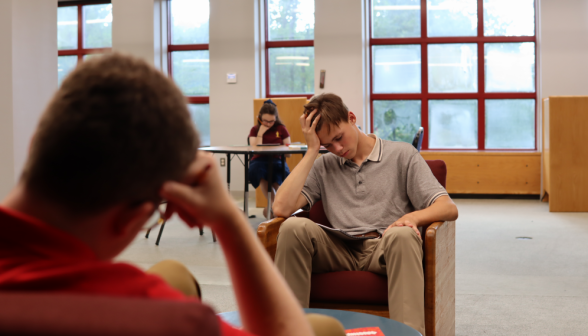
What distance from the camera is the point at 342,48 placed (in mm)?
7207

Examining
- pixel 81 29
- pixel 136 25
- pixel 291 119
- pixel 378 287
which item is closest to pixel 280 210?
pixel 378 287

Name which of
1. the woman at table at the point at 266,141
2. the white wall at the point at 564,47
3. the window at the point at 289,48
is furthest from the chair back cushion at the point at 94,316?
the white wall at the point at 564,47

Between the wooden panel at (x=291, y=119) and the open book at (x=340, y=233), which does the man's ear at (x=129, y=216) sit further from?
the wooden panel at (x=291, y=119)

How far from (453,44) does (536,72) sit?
4.04 feet

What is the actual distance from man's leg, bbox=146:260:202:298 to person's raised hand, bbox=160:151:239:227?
0.23 m

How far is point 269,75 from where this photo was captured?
7.81 m

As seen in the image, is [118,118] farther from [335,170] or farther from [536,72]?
[536,72]

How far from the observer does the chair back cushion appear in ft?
1.05

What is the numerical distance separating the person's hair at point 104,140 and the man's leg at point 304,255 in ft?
4.64

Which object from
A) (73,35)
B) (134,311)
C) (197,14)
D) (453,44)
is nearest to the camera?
(134,311)

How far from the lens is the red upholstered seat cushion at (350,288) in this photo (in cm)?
182

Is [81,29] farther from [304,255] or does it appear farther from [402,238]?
[402,238]

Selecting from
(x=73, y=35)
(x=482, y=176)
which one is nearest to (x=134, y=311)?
(x=482, y=176)

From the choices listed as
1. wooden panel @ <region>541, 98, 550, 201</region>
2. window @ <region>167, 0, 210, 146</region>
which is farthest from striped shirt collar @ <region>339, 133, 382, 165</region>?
window @ <region>167, 0, 210, 146</region>
